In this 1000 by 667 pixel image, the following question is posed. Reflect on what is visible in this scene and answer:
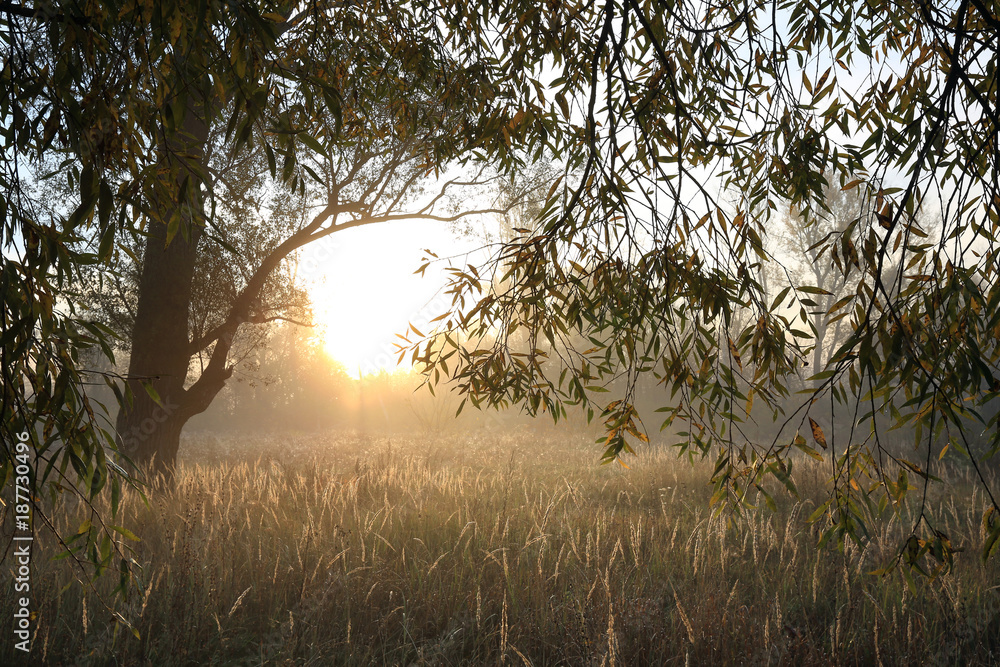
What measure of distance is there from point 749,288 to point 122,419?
836 centimetres

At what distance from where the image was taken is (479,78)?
3.41m

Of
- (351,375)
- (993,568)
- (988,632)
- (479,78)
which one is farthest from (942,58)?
(351,375)

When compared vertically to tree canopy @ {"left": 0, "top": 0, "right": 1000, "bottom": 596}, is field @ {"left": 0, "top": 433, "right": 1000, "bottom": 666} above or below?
below

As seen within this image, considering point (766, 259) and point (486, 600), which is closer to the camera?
point (766, 259)

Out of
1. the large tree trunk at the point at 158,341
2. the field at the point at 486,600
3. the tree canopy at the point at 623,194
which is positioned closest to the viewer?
the tree canopy at the point at 623,194

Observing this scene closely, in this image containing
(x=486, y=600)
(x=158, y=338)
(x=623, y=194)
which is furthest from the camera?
(x=158, y=338)

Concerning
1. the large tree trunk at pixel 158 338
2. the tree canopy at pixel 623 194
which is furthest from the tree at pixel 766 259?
the large tree trunk at pixel 158 338

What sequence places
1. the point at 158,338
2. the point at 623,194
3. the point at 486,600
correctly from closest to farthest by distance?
1. the point at 623,194
2. the point at 486,600
3. the point at 158,338

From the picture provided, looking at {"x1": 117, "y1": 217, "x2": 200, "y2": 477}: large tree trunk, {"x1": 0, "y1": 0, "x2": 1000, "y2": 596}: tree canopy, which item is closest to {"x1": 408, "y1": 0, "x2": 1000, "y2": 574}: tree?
{"x1": 0, "y1": 0, "x2": 1000, "y2": 596}: tree canopy

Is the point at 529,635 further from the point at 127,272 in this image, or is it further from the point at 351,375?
the point at 351,375

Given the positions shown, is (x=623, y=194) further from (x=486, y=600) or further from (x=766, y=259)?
(x=486, y=600)

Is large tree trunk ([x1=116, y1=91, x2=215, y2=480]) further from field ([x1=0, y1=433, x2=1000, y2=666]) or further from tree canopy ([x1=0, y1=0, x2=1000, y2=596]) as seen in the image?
tree canopy ([x1=0, y1=0, x2=1000, y2=596])

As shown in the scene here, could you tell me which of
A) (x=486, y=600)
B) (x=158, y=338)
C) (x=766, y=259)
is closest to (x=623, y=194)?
(x=766, y=259)

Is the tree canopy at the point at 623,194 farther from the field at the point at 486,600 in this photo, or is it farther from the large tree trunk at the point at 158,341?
the large tree trunk at the point at 158,341
